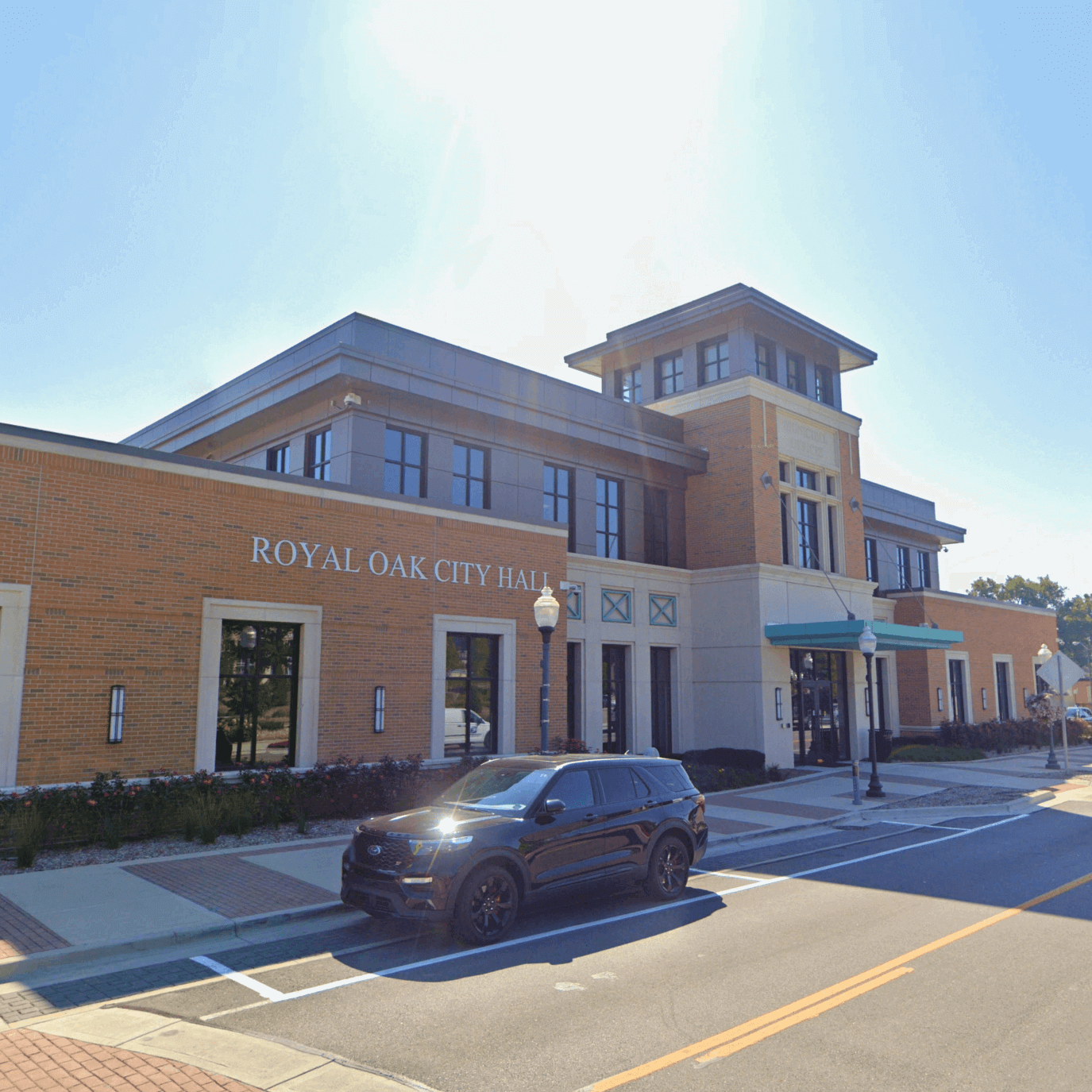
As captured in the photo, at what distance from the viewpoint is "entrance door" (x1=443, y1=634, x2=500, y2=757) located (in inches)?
725

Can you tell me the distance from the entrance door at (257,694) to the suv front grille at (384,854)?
6.94 m

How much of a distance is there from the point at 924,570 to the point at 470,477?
88.4 feet

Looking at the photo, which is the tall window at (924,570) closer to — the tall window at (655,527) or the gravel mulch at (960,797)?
the tall window at (655,527)

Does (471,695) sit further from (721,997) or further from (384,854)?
(721,997)

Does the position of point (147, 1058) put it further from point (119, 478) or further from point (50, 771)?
point (119, 478)

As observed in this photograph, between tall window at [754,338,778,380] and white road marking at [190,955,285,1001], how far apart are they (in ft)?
77.4

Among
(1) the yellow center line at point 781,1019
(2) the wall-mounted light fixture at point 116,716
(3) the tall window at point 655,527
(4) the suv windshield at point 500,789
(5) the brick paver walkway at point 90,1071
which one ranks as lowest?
(5) the brick paver walkway at point 90,1071

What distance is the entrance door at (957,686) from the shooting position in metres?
35.7

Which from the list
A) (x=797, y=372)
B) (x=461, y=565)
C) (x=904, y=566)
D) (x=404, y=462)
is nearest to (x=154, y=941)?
(x=461, y=565)

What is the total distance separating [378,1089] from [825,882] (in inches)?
303

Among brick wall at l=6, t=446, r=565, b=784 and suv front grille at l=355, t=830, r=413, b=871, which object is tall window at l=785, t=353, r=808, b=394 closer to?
brick wall at l=6, t=446, r=565, b=784

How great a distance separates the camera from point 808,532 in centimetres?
2861

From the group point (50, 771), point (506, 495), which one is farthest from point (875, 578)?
point (50, 771)

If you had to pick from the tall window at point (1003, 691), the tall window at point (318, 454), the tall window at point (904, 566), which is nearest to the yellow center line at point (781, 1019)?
the tall window at point (318, 454)
